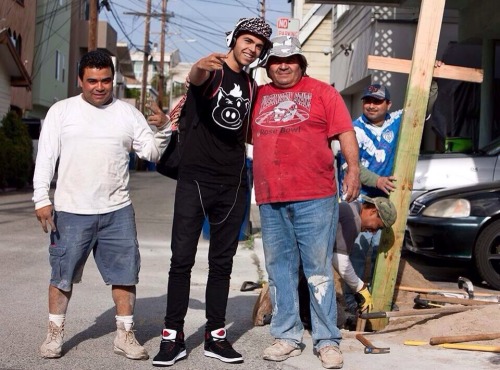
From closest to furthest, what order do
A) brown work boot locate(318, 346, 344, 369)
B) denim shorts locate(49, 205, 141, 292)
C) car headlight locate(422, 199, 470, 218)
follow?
1. brown work boot locate(318, 346, 344, 369)
2. denim shorts locate(49, 205, 141, 292)
3. car headlight locate(422, 199, 470, 218)

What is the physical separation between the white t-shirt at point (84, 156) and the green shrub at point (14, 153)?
19501 mm

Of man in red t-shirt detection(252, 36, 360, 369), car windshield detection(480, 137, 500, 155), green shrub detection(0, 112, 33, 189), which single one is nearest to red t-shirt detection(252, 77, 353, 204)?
man in red t-shirt detection(252, 36, 360, 369)

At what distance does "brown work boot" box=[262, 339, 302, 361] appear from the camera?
5359 mm

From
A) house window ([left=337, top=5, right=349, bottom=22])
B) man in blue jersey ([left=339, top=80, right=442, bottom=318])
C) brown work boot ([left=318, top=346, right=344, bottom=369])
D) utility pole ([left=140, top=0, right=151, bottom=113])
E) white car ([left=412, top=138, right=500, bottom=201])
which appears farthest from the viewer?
utility pole ([left=140, top=0, right=151, bottom=113])

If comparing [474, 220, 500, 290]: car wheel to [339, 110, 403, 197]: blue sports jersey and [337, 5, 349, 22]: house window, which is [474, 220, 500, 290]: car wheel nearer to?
[339, 110, 403, 197]: blue sports jersey

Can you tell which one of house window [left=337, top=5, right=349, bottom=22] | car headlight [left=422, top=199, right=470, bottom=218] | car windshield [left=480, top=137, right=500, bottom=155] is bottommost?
car headlight [left=422, top=199, right=470, bottom=218]

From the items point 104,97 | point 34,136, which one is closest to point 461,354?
point 104,97

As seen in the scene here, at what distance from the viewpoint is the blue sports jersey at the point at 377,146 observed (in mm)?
6449

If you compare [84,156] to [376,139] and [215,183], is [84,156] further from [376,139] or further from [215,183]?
[376,139]

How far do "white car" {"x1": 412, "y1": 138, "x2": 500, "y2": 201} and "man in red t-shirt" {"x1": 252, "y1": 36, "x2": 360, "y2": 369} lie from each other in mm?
5158

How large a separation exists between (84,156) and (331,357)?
1948 mm

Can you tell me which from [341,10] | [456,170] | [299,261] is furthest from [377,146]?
[341,10]

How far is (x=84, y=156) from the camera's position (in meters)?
5.28

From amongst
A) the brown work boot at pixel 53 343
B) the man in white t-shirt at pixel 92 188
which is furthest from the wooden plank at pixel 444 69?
the brown work boot at pixel 53 343
